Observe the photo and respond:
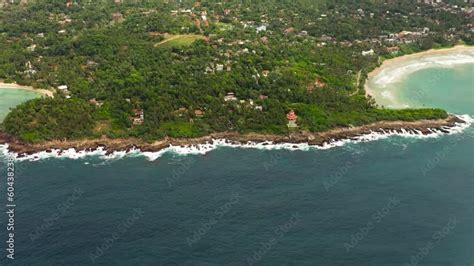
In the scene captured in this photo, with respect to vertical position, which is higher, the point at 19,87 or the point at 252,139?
the point at 19,87

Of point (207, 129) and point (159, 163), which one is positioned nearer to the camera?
point (159, 163)

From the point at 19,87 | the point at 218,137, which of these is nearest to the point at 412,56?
the point at 218,137

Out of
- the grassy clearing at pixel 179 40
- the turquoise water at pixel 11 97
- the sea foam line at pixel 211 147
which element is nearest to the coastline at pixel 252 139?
the sea foam line at pixel 211 147

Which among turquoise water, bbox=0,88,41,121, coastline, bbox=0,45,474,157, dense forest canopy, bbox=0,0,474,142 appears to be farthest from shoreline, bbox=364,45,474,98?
turquoise water, bbox=0,88,41,121

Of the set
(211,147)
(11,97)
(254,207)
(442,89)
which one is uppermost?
(11,97)

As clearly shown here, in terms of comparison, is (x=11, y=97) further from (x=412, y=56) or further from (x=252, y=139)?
(x=412, y=56)

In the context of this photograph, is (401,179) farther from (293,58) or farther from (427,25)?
(427,25)

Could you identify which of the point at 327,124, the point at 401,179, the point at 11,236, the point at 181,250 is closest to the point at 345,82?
the point at 327,124

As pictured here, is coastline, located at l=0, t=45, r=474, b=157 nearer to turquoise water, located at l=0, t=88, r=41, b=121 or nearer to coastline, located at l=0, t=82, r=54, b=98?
turquoise water, located at l=0, t=88, r=41, b=121
